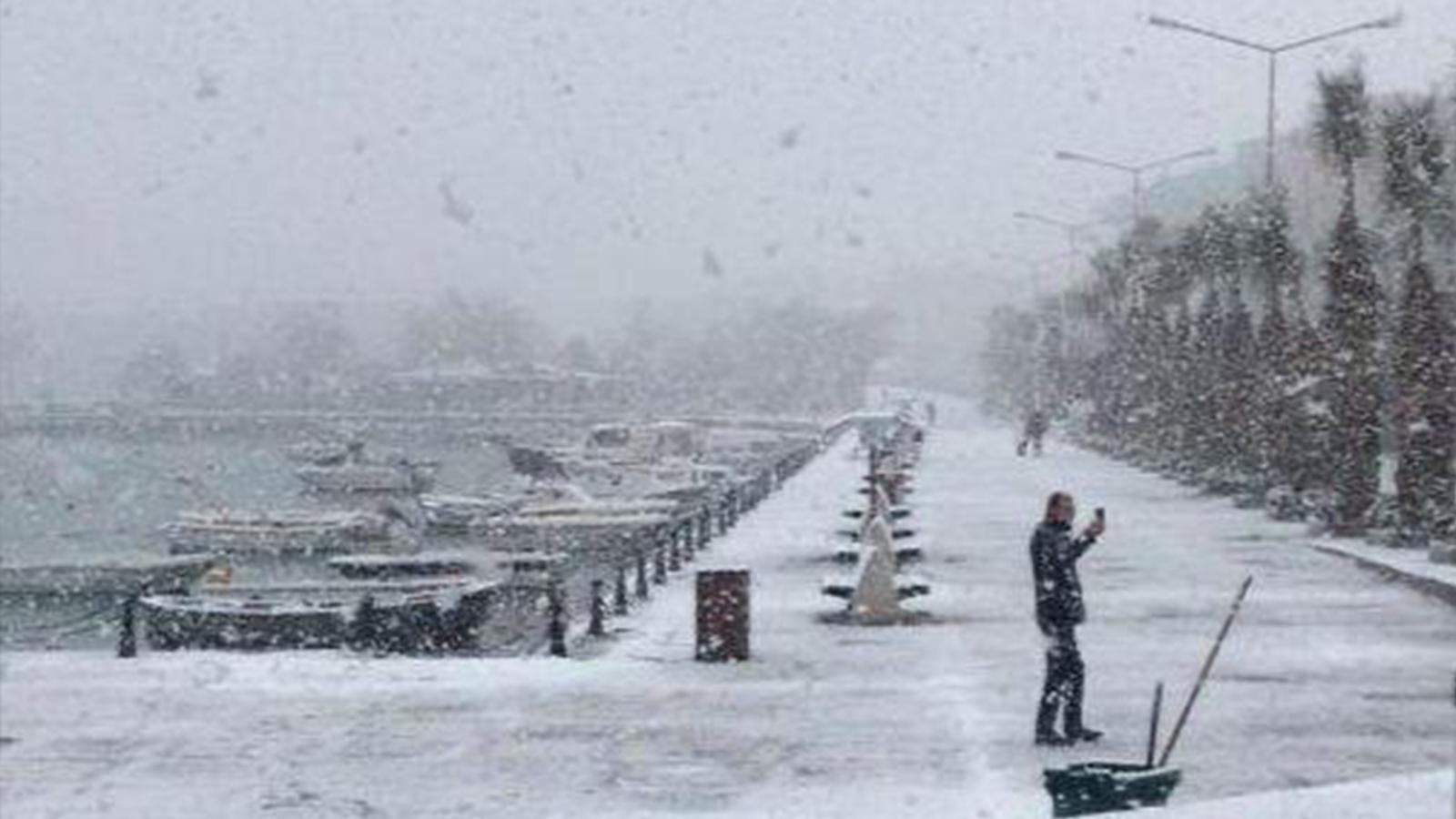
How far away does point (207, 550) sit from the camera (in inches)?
2869

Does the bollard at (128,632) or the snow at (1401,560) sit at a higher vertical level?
the snow at (1401,560)

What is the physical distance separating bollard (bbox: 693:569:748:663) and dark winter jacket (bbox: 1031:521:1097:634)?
5.26 metres

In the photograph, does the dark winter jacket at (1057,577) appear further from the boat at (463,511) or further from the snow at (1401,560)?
the boat at (463,511)

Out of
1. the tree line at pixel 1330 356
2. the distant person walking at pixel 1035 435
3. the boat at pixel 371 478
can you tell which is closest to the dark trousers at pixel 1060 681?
the tree line at pixel 1330 356

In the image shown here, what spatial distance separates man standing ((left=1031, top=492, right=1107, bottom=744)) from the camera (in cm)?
1648

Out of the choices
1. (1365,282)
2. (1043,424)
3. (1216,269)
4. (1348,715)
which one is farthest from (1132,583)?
(1043,424)

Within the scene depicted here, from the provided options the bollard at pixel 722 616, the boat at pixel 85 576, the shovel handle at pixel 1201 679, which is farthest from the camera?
the boat at pixel 85 576

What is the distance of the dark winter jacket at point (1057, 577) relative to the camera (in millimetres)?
16484

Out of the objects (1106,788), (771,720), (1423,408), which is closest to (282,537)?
(1423,408)

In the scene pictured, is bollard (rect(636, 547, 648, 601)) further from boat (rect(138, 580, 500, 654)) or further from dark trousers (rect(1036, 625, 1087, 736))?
dark trousers (rect(1036, 625, 1087, 736))

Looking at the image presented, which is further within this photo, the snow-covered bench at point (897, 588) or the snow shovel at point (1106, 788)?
the snow-covered bench at point (897, 588)

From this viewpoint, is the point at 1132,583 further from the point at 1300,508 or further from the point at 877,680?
the point at 1300,508

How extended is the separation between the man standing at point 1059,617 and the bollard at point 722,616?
5.24 metres

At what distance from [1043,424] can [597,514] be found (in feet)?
77.0
